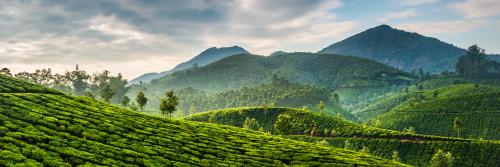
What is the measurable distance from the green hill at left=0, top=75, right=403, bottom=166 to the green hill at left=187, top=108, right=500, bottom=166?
212ft

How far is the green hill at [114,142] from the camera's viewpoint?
42938mm

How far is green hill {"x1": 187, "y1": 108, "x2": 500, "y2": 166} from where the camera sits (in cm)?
13100

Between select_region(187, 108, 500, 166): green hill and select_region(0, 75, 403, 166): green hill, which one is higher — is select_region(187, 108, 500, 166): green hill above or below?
below

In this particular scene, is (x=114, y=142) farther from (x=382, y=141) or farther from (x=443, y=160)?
(x=382, y=141)

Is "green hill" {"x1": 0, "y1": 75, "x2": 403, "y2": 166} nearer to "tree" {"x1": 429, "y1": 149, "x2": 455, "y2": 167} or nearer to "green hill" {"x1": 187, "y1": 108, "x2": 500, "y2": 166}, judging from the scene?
"tree" {"x1": 429, "y1": 149, "x2": 455, "y2": 167}

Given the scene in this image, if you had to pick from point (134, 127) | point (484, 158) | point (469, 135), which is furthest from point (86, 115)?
point (469, 135)

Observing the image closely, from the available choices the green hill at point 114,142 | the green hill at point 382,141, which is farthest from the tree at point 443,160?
the green hill at point 114,142

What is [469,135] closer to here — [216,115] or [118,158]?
[216,115]

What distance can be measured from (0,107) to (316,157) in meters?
46.9

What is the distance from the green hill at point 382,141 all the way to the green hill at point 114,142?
212ft

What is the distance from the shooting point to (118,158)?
46594 millimetres

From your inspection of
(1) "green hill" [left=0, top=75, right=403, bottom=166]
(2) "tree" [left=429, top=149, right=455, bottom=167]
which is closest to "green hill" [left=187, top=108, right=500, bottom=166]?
(2) "tree" [left=429, top=149, right=455, bottom=167]

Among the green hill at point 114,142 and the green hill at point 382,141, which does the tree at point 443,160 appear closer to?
the green hill at point 382,141

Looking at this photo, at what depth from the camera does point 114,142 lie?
5266 centimetres
